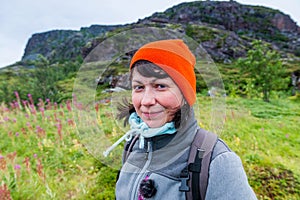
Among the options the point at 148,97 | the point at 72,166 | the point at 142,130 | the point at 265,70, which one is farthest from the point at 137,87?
the point at 265,70

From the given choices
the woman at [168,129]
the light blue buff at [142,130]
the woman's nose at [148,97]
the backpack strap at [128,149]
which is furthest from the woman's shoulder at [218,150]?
the backpack strap at [128,149]

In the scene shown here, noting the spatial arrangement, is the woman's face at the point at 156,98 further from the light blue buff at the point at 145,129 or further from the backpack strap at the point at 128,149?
the backpack strap at the point at 128,149

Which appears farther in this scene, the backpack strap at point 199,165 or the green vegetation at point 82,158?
the green vegetation at point 82,158

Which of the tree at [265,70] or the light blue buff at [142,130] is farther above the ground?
the light blue buff at [142,130]

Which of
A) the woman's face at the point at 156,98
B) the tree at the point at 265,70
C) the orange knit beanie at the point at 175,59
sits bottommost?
the tree at the point at 265,70

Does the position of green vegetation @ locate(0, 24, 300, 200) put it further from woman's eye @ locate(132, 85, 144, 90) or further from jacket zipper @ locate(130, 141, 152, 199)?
jacket zipper @ locate(130, 141, 152, 199)

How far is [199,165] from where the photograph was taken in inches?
41.5

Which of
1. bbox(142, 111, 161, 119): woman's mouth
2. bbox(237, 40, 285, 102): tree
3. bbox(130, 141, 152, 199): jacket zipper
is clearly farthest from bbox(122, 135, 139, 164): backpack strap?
bbox(237, 40, 285, 102): tree

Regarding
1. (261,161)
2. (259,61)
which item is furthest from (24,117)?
(259,61)

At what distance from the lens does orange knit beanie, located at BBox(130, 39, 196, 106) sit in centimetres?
104

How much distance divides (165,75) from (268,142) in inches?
199

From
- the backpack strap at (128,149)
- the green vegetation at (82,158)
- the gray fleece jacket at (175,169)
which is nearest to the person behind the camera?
the gray fleece jacket at (175,169)

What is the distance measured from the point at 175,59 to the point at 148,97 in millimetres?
184

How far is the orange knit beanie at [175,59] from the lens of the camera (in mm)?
1044
